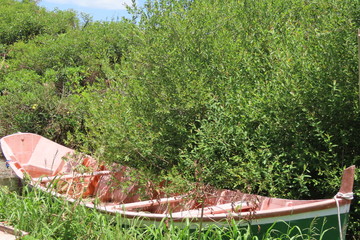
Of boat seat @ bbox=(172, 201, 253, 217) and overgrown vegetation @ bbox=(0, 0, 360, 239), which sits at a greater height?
overgrown vegetation @ bbox=(0, 0, 360, 239)

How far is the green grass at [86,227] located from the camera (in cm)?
509

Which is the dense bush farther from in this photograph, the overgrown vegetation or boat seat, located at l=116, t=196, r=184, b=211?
boat seat, located at l=116, t=196, r=184, b=211

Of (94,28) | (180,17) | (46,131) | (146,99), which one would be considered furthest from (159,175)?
(94,28)

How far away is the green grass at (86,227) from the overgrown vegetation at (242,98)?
0.74m

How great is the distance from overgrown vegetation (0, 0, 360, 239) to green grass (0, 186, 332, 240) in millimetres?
743

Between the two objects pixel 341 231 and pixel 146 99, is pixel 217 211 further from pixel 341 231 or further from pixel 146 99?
pixel 146 99

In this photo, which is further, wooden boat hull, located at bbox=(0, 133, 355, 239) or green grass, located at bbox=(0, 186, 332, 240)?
green grass, located at bbox=(0, 186, 332, 240)

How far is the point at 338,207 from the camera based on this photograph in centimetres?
464

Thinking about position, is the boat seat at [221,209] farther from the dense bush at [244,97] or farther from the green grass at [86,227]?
the dense bush at [244,97]

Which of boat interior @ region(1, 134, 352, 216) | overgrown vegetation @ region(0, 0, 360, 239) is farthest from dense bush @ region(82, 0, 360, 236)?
boat interior @ region(1, 134, 352, 216)

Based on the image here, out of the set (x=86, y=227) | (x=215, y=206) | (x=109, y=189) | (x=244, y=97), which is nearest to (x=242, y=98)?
(x=244, y=97)

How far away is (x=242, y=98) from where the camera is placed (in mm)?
6051

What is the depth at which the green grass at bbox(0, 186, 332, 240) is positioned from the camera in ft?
16.7

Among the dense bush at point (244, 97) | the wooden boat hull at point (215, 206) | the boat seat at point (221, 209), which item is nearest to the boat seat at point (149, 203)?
the wooden boat hull at point (215, 206)
